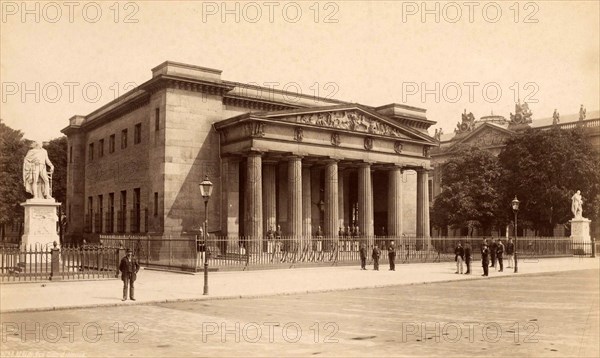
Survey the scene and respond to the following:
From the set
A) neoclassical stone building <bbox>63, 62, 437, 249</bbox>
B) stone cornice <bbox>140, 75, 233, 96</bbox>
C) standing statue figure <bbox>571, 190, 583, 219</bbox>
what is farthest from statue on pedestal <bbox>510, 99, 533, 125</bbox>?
stone cornice <bbox>140, 75, 233, 96</bbox>

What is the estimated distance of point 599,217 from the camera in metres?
56.0

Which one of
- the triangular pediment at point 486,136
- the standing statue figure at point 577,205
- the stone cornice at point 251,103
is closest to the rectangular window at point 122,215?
the stone cornice at point 251,103

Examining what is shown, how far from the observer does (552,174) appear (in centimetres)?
Result: 5756

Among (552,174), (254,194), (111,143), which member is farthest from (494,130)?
(254,194)

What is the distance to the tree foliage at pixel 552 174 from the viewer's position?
2221 inches

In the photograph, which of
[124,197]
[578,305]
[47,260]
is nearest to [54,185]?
[124,197]

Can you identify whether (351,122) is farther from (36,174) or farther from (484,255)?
(36,174)

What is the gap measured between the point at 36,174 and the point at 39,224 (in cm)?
218

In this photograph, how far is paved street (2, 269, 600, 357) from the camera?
10.1 m

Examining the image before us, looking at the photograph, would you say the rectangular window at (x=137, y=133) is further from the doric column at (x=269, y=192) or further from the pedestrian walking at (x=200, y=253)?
the pedestrian walking at (x=200, y=253)

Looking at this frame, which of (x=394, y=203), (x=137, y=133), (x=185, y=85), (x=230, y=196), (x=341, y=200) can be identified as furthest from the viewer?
(x=341, y=200)

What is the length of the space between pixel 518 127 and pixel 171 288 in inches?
2741

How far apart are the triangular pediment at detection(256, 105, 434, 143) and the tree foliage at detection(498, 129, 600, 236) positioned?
16901mm

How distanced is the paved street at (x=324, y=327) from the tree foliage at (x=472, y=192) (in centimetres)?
4524
